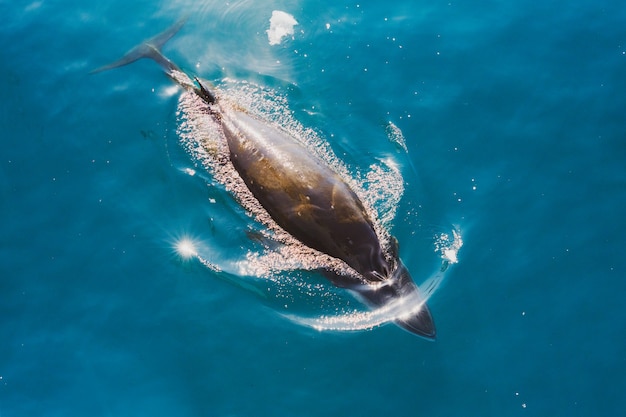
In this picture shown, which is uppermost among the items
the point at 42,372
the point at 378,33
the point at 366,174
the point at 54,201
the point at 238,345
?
the point at 378,33

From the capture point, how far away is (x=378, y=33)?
7.49 m

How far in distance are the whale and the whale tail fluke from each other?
190 cm

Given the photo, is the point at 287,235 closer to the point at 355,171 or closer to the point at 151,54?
the point at 355,171

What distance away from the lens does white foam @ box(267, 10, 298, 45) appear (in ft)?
24.5

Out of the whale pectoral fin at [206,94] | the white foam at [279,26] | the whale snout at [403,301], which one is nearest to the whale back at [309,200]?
the whale snout at [403,301]

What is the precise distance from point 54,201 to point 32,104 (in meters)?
1.56

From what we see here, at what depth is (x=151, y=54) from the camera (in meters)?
7.38

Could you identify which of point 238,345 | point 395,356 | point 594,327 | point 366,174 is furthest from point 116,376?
point 594,327

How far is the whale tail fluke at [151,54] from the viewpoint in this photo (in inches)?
287

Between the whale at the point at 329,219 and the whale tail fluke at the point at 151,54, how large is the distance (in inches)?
74.9

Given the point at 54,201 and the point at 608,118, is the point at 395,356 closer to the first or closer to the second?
the point at 608,118

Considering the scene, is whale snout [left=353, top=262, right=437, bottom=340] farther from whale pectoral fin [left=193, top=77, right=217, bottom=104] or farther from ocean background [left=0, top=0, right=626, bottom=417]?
whale pectoral fin [left=193, top=77, right=217, bottom=104]

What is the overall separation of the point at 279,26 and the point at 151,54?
5.80 ft

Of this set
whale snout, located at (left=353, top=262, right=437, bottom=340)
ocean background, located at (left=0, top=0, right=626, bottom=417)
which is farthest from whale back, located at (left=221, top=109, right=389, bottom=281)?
ocean background, located at (left=0, top=0, right=626, bottom=417)
